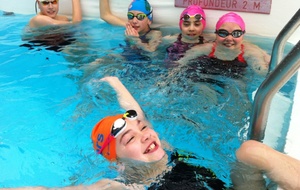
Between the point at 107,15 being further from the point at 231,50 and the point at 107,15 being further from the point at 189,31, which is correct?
the point at 231,50

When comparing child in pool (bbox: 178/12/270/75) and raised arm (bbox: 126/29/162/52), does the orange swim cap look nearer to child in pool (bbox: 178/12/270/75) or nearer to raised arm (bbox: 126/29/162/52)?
child in pool (bbox: 178/12/270/75)

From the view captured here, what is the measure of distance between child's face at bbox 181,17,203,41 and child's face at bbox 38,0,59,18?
2.27 meters

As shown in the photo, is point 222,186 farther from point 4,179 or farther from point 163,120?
point 4,179

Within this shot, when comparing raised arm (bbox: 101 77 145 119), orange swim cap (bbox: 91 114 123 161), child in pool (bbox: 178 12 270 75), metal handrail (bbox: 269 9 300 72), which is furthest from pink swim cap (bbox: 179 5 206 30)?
orange swim cap (bbox: 91 114 123 161)

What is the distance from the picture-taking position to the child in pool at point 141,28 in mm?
4870

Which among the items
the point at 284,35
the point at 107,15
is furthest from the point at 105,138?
the point at 107,15

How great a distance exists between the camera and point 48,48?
504 cm

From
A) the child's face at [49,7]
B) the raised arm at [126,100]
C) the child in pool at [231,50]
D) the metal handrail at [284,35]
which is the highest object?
the metal handrail at [284,35]

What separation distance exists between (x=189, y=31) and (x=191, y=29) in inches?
1.7

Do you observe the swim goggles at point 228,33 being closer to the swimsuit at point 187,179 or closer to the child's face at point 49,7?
the swimsuit at point 187,179

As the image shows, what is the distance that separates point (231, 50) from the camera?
4.32 m

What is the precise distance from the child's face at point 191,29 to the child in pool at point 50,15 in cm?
212

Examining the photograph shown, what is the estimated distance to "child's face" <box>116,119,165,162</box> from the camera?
2240 millimetres

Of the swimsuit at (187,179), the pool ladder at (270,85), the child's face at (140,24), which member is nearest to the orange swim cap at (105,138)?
the swimsuit at (187,179)
